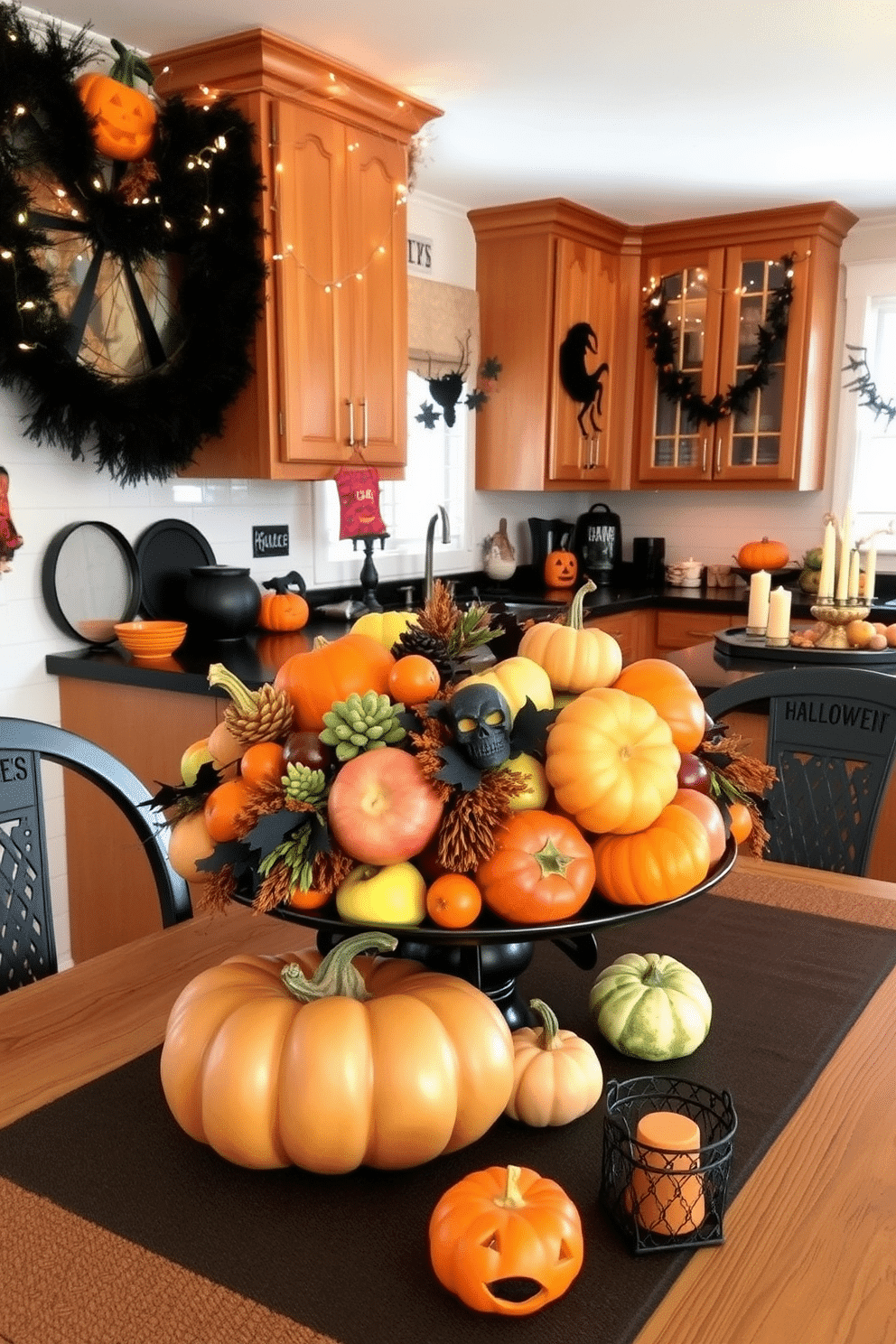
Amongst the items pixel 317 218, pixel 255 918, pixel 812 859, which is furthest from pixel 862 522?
pixel 255 918

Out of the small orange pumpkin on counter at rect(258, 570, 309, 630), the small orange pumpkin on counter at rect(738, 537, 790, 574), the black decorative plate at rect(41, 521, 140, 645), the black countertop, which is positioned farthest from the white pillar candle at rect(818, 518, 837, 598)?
the small orange pumpkin on counter at rect(738, 537, 790, 574)

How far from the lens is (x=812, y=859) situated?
183 cm

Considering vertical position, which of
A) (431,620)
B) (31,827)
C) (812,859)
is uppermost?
(431,620)

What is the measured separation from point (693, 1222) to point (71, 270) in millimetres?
2563

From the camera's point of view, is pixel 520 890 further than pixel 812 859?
No

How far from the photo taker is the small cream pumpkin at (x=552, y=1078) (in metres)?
0.92

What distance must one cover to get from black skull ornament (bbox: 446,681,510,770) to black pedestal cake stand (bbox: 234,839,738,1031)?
0.13 m

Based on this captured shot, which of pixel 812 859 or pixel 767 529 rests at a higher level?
pixel 767 529

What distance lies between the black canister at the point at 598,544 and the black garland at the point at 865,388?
1.18 m

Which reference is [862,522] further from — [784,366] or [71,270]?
[71,270]

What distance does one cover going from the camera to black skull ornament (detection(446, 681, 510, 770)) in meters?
0.87

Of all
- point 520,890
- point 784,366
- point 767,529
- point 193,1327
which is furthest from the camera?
point 767,529

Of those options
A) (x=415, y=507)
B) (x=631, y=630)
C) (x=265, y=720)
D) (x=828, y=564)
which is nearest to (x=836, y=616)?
(x=828, y=564)

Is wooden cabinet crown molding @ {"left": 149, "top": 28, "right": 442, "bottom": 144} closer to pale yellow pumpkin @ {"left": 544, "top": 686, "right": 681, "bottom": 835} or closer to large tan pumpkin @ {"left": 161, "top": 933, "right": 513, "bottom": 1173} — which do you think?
pale yellow pumpkin @ {"left": 544, "top": 686, "right": 681, "bottom": 835}
